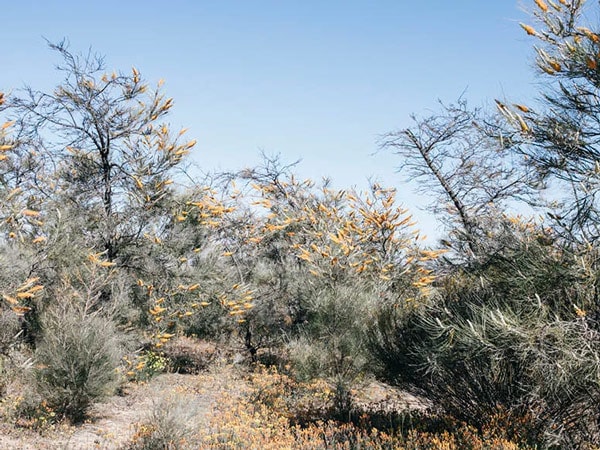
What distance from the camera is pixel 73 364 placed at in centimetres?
732

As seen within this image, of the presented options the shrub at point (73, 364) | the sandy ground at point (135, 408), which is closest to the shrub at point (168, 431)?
the sandy ground at point (135, 408)

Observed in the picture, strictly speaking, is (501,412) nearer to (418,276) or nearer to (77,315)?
(418,276)

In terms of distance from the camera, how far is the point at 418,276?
30.8 feet

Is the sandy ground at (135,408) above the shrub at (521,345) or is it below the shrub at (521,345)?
below

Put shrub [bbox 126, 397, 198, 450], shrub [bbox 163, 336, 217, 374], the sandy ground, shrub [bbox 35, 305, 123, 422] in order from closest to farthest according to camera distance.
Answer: shrub [bbox 126, 397, 198, 450], the sandy ground, shrub [bbox 35, 305, 123, 422], shrub [bbox 163, 336, 217, 374]

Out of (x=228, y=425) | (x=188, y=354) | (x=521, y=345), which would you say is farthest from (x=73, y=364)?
(x=521, y=345)

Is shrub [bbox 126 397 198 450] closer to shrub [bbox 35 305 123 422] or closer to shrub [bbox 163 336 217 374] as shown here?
shrub [bbox 35 305 123 422]

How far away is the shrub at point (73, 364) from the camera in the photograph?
7.36 meters

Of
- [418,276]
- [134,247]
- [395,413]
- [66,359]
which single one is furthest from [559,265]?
[134,247]

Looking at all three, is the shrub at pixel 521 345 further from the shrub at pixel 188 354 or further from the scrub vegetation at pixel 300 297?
the shrub at pixel 188 354

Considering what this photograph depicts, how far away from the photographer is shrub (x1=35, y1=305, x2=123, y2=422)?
7355 mm

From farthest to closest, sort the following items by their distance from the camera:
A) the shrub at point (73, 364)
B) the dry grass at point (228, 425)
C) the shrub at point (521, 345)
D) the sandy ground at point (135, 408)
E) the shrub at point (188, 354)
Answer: the shrub at point (188, 354)
the shrub at point (73, 364)
the sandy ground at point (135, 408)
the dry grass at point (228, 425)
the shrub at point (521, 345)

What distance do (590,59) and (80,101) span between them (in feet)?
27.4

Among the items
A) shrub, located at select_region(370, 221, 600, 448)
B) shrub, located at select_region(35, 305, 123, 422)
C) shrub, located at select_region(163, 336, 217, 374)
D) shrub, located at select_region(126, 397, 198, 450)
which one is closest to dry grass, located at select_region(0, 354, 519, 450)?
shrub, located at select_region(126, 397, 198, 450)
